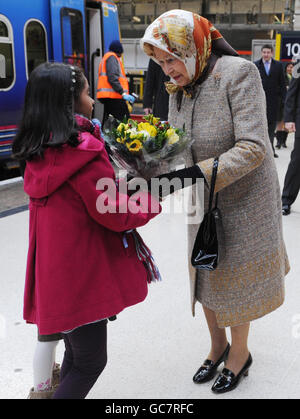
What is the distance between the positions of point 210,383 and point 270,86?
5.41 metres

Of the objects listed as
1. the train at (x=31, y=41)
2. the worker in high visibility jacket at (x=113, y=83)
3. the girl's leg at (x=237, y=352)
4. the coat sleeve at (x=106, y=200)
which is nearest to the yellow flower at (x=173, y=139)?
the coat sleeve at (x=106, y=200)

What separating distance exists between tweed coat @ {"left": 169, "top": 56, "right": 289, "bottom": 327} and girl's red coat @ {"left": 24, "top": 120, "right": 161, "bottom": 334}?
387 millimetres

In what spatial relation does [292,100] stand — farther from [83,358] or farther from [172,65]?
[83,358]

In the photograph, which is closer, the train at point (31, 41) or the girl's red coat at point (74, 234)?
the girl's red coat at point (74, 234)

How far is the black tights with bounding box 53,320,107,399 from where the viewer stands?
5.02ft

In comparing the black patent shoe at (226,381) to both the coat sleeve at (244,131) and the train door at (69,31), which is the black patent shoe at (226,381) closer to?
the coat sleeve at (244,131)

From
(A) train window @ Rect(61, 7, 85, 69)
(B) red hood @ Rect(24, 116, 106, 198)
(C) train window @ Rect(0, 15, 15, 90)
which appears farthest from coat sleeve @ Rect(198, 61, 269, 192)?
(A) train window @ Rect(61, 7, 85, 69)

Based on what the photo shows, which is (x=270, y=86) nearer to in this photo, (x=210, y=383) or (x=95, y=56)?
(x=95, y=56)

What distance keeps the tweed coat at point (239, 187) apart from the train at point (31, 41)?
145 inches

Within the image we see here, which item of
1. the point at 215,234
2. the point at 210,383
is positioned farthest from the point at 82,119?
the point at 210,383

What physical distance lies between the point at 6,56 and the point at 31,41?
19.0 inches

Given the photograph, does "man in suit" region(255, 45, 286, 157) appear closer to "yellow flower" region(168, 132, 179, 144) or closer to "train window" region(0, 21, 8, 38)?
"train window" region(0, 21, 8, 38)

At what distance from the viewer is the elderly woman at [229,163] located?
162 cm

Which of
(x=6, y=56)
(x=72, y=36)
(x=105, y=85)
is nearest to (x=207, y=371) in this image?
(x=6, y=56)
